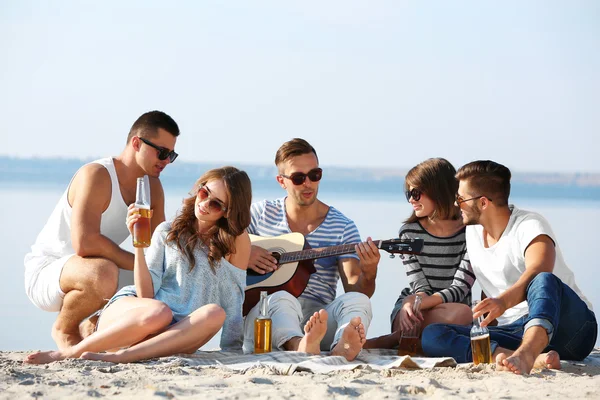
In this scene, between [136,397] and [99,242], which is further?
[99,242]

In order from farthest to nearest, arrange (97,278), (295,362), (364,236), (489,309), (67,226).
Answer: (364,236)
(67,226)
(97,278)
(295,362)
(489,309)

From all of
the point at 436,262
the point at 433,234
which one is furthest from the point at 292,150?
the point at 436,262

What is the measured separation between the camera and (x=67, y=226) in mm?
6301

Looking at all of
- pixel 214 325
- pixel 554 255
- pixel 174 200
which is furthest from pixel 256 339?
pixel 174 200

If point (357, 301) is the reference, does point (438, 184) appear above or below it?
above

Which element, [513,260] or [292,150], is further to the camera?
[292,150]

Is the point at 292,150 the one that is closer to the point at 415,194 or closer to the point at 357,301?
the point at 415,194

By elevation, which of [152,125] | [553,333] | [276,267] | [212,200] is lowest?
[553,333]

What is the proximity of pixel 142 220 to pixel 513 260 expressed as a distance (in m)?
2.22

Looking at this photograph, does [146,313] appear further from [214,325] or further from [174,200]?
[174,200]

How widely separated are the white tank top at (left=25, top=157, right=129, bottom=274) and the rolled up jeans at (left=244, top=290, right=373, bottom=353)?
117cm

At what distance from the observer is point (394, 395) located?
4070 millimetres

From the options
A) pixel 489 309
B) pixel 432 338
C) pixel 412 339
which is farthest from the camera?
pixel 412 339

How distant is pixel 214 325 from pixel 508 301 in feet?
5.36
